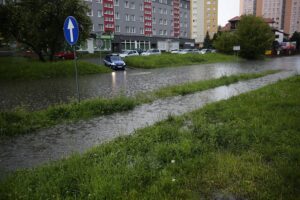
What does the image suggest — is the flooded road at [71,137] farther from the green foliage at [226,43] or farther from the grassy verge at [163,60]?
the green foliage at [226,43]

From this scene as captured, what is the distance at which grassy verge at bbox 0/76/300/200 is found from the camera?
3701 mm

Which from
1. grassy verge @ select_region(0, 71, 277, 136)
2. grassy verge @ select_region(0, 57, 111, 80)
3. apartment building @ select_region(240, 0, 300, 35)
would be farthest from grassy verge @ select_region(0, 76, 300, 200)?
apartment building @ select_region(240, 0, 300, 35)

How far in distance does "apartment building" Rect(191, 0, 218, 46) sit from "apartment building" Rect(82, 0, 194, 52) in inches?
924

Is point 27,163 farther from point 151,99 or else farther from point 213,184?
point 151,99

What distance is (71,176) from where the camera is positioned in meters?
4.16

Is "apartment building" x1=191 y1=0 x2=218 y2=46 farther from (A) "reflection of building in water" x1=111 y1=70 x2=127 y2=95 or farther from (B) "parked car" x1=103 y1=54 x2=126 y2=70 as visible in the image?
(A) "reflection of building in water" x1=111 y1=70 x2=127 y2=95

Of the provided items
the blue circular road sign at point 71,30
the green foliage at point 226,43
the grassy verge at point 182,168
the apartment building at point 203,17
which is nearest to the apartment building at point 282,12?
the apartment building at point 203,17

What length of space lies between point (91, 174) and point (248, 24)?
60400mm

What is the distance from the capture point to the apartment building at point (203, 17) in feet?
399

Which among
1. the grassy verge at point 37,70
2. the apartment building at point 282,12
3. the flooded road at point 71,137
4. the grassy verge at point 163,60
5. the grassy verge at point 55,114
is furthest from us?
the apartment building at point 282,12

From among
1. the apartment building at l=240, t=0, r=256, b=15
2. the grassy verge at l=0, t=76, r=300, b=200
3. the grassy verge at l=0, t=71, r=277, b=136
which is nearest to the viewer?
the grassy verge at l=0, t=76, r=300, b=200

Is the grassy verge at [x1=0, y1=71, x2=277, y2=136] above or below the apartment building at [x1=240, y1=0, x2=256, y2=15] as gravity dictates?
below

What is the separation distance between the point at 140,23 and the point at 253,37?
31772 mm

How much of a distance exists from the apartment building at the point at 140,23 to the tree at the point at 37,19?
25.4m
